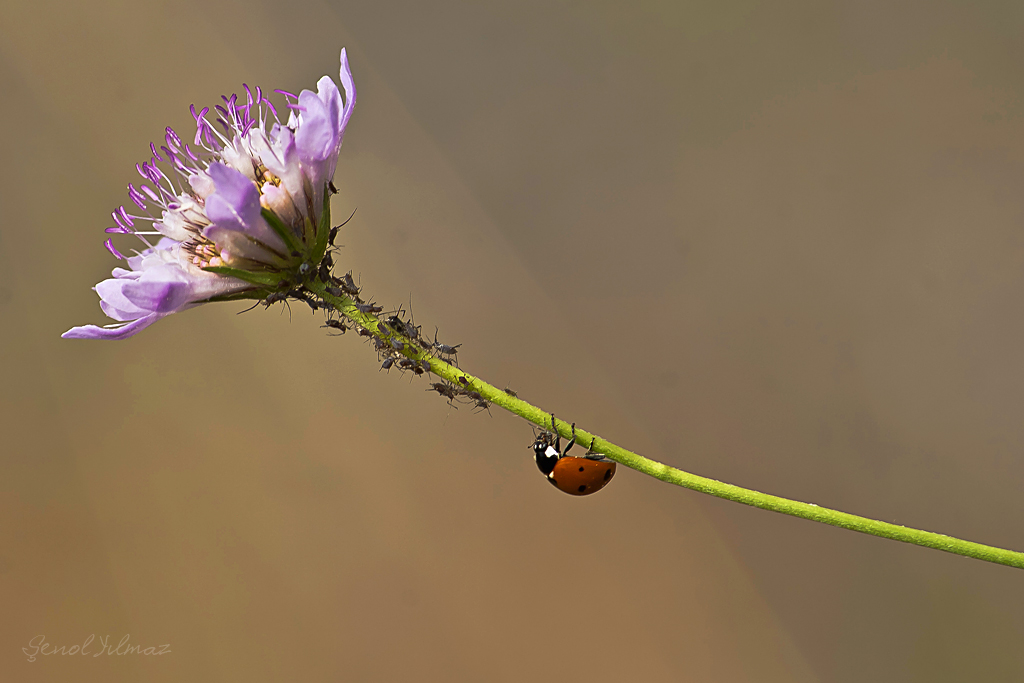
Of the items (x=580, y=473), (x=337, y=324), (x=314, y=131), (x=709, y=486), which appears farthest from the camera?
(x=580, y=473)

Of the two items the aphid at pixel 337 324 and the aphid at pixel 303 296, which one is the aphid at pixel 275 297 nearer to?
the aphid at pixel 303 296

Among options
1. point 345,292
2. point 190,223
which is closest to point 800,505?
point 345,292

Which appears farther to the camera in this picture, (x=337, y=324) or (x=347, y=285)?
(x=337, y=324)

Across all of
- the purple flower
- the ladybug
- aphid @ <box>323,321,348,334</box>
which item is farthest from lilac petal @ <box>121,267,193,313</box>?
the ladybug

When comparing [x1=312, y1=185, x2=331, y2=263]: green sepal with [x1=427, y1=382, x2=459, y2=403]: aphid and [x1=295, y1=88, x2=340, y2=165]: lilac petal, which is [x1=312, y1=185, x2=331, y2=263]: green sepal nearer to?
[x1=295, y1=88, x2=340, y2=165]: lilac petal

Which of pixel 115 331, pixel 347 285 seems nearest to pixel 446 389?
pixel 347 285

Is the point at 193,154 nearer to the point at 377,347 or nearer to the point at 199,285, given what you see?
the point at 199,285

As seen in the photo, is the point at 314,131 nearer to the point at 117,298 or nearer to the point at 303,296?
the point at 303,296
